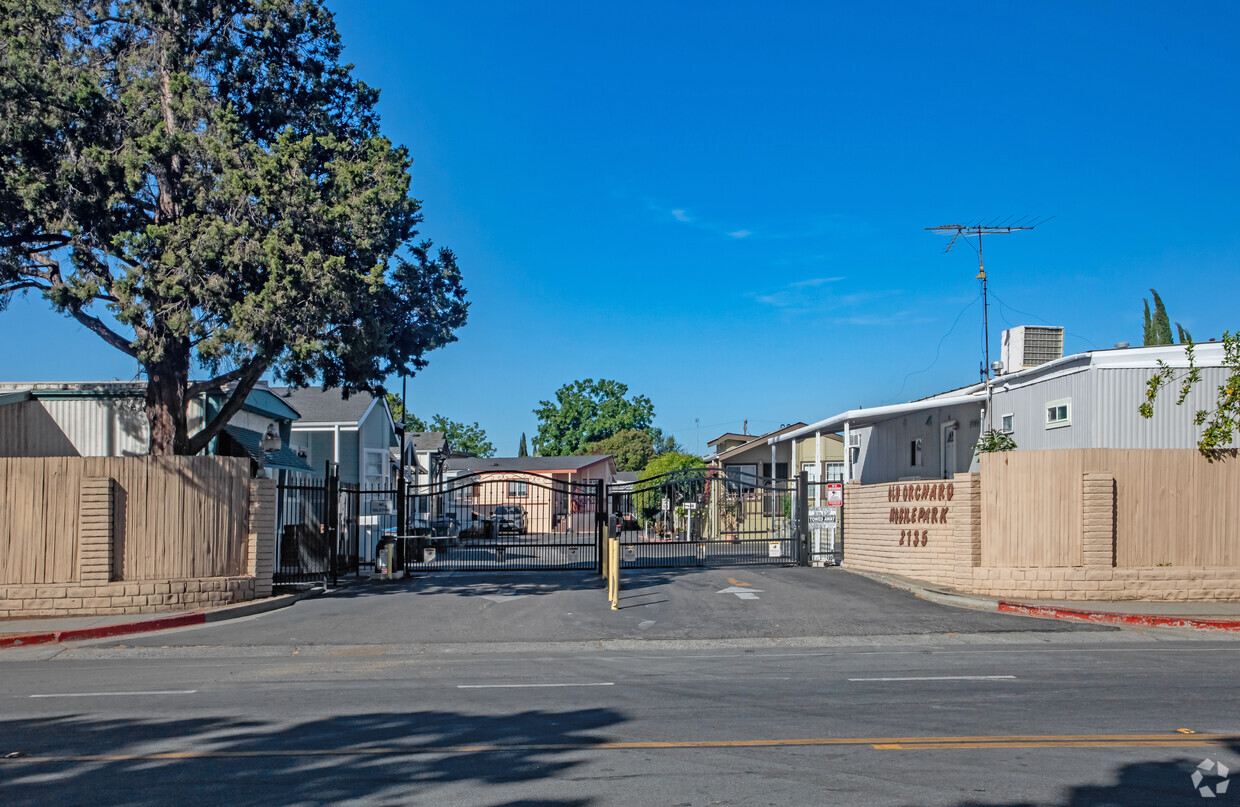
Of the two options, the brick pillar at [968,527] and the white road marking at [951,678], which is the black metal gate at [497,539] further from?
the white road marking at [951,678]

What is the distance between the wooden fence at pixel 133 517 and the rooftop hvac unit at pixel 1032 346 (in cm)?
1917

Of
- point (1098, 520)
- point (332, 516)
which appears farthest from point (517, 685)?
point (332, 516)

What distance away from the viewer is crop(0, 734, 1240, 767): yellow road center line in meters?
7.68

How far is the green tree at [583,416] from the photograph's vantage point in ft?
332

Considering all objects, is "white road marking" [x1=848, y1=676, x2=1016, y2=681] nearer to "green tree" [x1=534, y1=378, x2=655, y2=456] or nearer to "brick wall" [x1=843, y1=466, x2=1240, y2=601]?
"brick wall" [x1=843, y1=466, x2=1240, y2=601]

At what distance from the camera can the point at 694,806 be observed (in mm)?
6305

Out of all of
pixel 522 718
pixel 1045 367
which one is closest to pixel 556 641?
pixel 522 718

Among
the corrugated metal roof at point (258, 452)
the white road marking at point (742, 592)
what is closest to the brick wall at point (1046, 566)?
A: the white road marking at point (742, 592)

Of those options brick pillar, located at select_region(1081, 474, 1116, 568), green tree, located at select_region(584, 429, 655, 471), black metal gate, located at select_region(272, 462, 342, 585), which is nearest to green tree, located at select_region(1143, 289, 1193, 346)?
brick pillar, located at select_region(1081, 474, 1116, 568)

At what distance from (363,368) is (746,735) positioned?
12.6 metres

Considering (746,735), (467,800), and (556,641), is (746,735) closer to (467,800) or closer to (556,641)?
(467,800)

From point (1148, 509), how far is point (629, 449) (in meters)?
76.5

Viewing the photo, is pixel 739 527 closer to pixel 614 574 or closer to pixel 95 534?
pixel 614 574

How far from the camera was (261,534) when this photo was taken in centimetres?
1883
